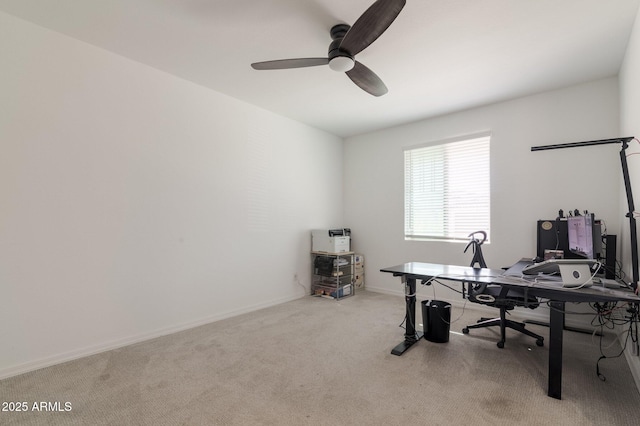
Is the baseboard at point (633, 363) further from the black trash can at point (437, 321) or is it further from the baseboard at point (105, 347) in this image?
the baseboard at point (105, 347)

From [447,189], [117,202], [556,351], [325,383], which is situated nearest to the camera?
[556,351]

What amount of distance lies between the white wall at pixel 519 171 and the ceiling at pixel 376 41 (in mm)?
249

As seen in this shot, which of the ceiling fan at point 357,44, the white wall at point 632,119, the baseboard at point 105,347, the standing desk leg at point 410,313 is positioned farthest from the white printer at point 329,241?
the white wall at point 632,119

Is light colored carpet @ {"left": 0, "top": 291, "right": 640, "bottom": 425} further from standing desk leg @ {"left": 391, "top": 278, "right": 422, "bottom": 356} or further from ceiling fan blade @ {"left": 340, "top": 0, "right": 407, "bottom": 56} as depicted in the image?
ceiling fan blade @ {"left": 340, "top": 0, "right": 407, "bottom": 56}

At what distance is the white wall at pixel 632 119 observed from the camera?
212cm

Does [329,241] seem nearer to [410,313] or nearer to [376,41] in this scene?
[410,313]

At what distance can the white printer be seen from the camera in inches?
172

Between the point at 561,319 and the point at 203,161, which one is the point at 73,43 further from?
the point at 561,319

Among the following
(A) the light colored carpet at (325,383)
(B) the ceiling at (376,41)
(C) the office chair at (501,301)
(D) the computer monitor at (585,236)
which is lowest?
(A) the light colored carpet at (325,383)

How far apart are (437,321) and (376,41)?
100.0 inches

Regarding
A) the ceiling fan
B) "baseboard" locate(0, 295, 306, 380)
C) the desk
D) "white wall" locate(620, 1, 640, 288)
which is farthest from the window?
"baseboard" locate(0, 295, 306, 380)

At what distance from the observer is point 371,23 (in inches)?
70.3

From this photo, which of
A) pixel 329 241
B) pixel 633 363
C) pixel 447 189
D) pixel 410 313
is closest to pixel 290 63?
pixel 410 313

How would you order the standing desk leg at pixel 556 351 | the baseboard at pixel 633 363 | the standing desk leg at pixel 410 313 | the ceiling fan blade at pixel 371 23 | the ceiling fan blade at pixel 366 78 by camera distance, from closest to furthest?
the ceiling fan blade at pixel 371 23, the standing desk leg at pixel 556 351, the baseboard at pixel 633 363, the ceiling fan blade at pixel 366 78, the standing desk leg at pixel 410 313
